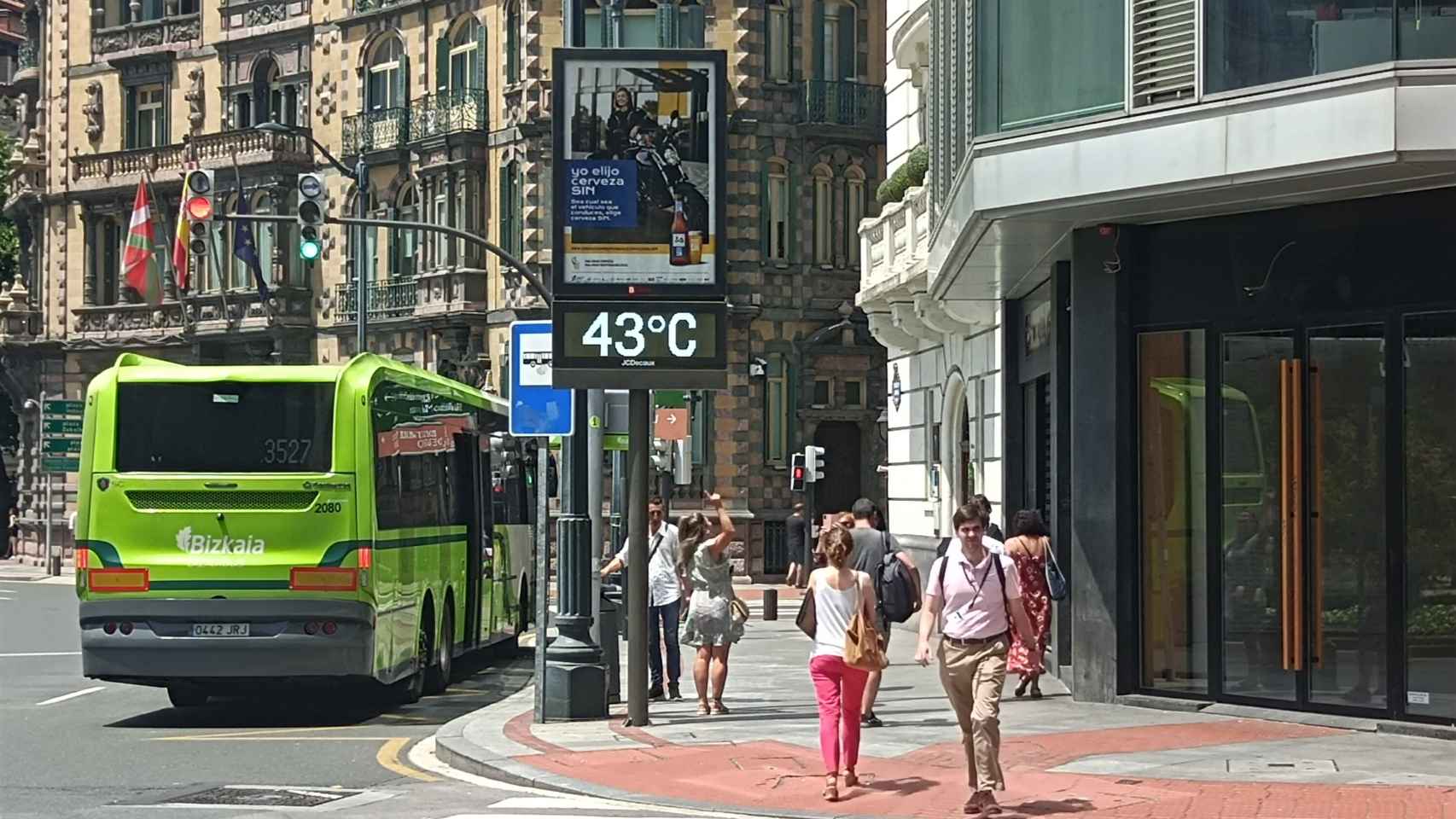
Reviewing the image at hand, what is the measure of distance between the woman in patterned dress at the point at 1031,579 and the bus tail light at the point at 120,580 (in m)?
7.12

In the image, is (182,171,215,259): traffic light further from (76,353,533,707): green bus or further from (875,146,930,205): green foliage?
(76,353,533,707): green bus

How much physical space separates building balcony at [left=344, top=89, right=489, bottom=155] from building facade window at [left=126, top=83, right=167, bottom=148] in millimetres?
7326

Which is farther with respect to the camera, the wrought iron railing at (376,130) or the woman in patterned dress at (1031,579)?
the wrought iron railing at (376,130)

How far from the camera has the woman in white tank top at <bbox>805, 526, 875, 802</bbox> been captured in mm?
13375

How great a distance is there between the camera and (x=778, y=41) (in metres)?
49.5

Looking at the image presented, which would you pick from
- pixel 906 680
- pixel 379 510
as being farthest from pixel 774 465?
pixel 379 510

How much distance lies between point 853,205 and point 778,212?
1757 millimetres

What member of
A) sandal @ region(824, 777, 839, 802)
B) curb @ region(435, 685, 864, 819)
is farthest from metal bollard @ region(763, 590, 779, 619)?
sandal @ region(824, 777, 839, 802)

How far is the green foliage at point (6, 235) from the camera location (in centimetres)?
7150

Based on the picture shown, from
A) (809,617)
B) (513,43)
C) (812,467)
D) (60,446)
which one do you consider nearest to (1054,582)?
(809,617)

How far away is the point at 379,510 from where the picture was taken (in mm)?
19141

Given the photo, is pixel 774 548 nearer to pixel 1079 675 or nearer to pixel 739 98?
pixel 739 98

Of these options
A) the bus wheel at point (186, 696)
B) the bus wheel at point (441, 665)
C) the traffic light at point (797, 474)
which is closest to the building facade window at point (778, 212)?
the traffic light at point (797, 474)

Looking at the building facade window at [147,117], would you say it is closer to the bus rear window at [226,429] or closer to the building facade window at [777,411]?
the building facade window at [777,411]
